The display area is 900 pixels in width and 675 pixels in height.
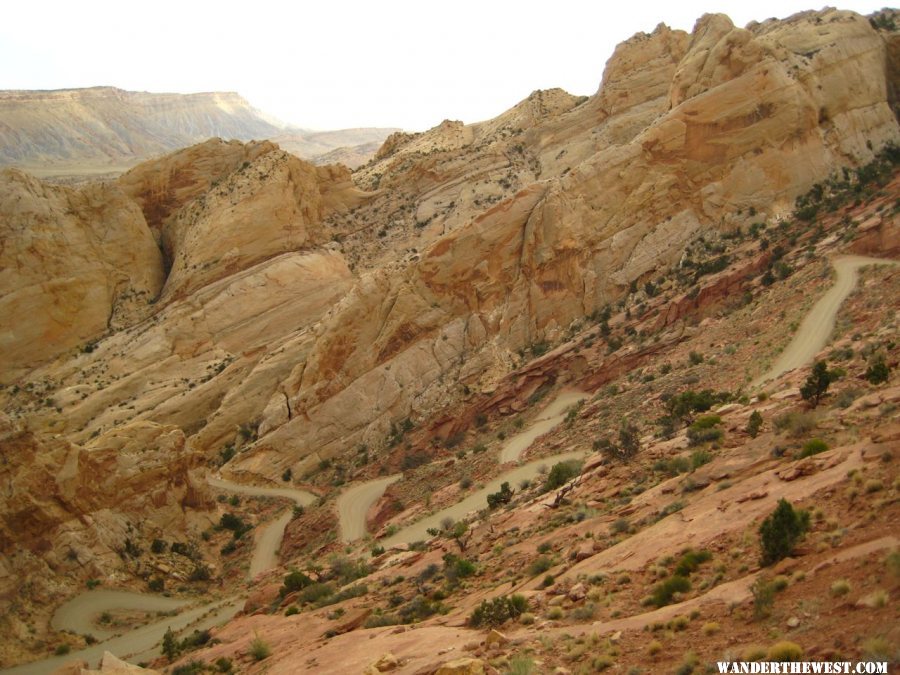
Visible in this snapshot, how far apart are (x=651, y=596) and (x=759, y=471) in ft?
19.0

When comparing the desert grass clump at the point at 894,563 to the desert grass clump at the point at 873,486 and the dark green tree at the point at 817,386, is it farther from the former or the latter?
the dark green tree at the point at 817,386

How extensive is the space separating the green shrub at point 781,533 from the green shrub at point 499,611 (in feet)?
15.6

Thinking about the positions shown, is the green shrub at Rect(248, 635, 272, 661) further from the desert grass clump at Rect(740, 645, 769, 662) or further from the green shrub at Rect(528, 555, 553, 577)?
the desert grass clump at Rect(740, 645, 769, 662)

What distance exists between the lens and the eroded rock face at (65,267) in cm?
5734

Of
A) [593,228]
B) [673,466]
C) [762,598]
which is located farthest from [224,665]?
[593,228]

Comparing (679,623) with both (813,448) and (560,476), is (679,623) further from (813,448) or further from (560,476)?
(560,476)

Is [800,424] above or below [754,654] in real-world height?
below

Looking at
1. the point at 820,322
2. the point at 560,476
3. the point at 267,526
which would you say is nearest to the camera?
the point at 560,476

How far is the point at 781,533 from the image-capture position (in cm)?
1240

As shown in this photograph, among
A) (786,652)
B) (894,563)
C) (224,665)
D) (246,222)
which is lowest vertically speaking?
(224,665)

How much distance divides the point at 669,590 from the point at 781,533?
7.01 feet

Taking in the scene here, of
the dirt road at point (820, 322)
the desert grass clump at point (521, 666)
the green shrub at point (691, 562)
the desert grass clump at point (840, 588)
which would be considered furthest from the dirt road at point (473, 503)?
the desert grass clump at point (840, 588)

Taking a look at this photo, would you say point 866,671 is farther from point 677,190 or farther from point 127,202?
point 127,202

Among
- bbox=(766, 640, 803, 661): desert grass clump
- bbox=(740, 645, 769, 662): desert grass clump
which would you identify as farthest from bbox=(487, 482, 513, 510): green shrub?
bbox=(766, 640, 803, 661): desert grass clump
